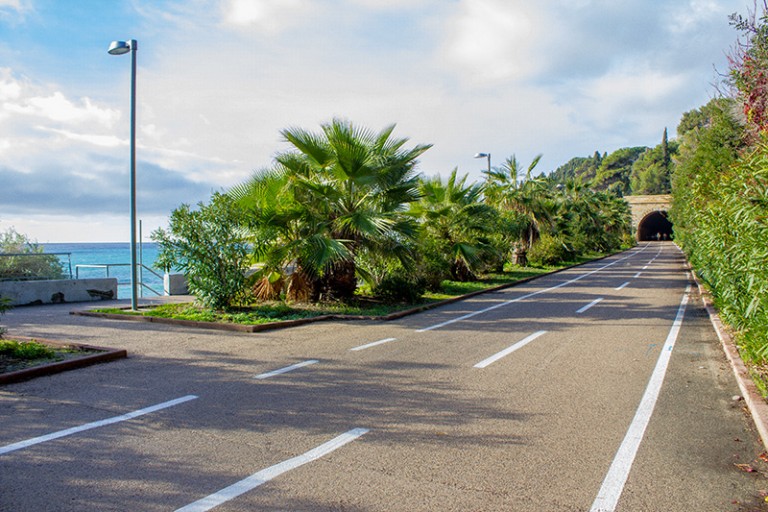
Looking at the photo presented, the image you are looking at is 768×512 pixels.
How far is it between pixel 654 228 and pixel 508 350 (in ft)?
386

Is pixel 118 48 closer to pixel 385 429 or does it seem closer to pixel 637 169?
pixel 385 429

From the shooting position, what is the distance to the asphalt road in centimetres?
371

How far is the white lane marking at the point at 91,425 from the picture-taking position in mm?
4527

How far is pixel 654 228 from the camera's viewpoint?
113 metres

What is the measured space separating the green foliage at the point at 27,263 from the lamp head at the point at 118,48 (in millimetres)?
6728

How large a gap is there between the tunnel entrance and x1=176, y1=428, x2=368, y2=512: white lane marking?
105699mm

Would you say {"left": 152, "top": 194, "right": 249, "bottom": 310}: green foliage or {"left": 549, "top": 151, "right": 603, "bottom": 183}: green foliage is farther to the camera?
{"left": 549, "top": 151, "right": 603, "bottom": 183}: green foliage

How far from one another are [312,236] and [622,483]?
9.70 meters

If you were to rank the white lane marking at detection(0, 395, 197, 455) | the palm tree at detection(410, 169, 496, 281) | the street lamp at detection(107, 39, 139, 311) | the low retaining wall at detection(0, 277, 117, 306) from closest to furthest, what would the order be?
the white lane marking at detection(0, 395, 197, 455) < the street lamp at detection(107, 39, 139, 311) < the low retaining wall at detection(0, 277, 117, 306) < the palm tree at detection(410, 169, 496, 281)

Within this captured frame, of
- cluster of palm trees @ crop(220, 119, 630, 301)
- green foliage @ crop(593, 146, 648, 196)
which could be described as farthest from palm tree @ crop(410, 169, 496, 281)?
green foliage @ crop(593, 146, 648, 196)

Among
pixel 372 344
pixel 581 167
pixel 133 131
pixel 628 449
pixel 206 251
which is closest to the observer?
pixel 628 449

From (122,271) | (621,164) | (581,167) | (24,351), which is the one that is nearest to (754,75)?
(24,351)

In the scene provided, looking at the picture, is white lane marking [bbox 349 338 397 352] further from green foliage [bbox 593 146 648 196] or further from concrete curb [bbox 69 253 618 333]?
green foliage [bbox 593 146 648 196]

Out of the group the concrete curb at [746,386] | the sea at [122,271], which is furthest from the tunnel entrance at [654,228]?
the concrete curb at [746,386]
